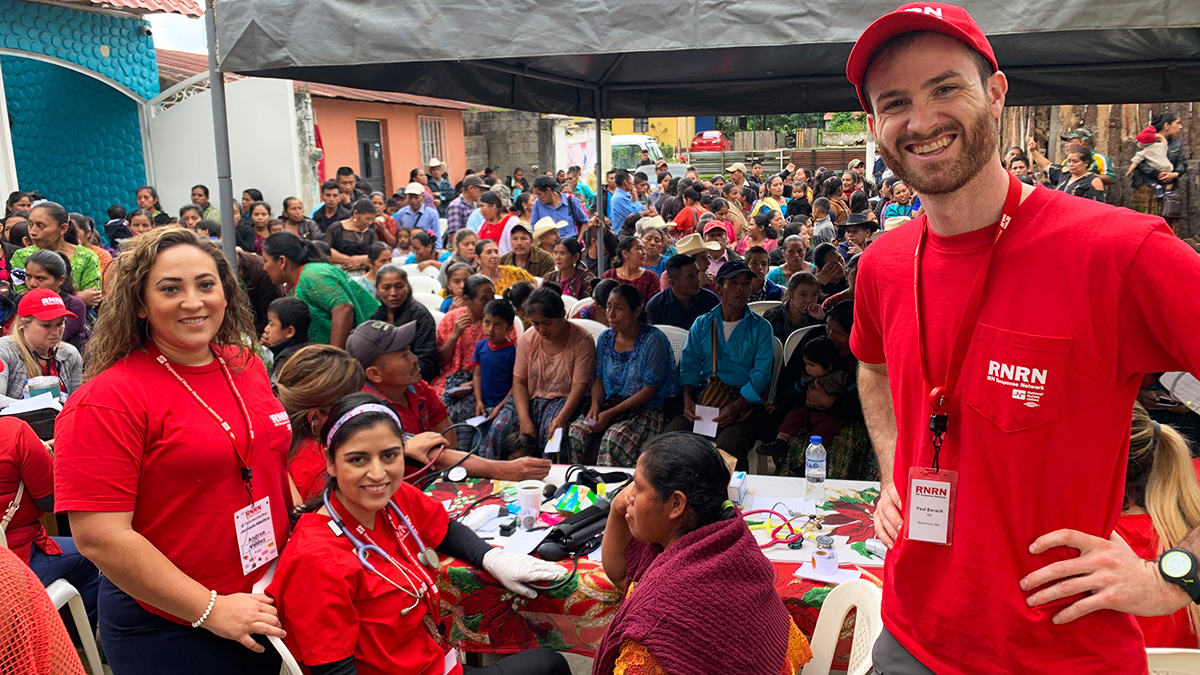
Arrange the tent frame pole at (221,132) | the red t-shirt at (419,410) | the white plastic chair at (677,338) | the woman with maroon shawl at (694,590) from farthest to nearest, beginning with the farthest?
the white plastic chair at (677,338), the red t-shirt at (419,410), the tent frame pole at (221,132), the woman with maroon shawl at (694,590)

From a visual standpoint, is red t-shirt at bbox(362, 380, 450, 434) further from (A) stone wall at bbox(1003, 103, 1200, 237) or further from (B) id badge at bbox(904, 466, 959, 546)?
(A) stone wall at bbox(1003, 103, 1200, 237)

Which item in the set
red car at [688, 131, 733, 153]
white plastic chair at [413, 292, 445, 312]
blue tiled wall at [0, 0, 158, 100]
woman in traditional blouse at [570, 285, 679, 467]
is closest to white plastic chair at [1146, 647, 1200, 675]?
woman in traditional blouse at [570, 285, 679, 467]

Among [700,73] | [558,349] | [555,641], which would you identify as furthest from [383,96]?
[555,641]

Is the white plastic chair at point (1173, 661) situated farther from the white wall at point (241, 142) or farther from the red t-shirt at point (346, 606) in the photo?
the white wall at point (241, 142)

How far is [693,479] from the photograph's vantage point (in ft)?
7.63

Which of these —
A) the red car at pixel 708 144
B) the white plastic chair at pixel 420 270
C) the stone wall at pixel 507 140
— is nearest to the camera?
the white plastic chair at pixel 420 270

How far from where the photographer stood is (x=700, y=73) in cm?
683

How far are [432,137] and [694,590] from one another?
21.1 metres

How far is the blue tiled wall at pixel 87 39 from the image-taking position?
456 inches

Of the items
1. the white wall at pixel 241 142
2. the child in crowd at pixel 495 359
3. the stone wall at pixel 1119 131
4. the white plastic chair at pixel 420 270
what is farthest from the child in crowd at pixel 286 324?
the white wall at pixel 241 142

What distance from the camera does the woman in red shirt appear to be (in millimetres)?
2053

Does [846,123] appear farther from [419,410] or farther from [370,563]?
[370,563]

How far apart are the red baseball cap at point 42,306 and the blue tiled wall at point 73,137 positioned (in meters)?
10.2

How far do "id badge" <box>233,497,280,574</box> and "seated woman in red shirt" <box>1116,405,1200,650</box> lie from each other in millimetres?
2360
